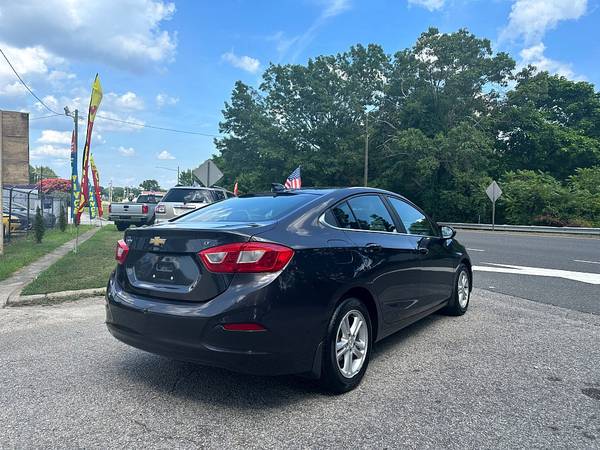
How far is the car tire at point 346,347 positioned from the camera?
3377mm

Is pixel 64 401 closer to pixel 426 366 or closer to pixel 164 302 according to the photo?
pixel 164 302

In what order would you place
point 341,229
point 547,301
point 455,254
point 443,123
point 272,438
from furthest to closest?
point 443,123
point 547,301
point 455,254
point 341,229
point 272,438

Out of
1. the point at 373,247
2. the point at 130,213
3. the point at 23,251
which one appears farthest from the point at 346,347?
the point at 130,213

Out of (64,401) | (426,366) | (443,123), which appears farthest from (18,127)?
(443,123)

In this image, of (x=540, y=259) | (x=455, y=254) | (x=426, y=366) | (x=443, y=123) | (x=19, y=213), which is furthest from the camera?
(x=443, y=123)

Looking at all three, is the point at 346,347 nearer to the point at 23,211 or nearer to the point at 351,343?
the point at 351,343

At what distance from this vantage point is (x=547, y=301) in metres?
6.83

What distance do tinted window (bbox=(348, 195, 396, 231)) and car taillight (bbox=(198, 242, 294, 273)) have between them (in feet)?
3.85

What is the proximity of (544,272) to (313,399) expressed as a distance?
7.89 metres

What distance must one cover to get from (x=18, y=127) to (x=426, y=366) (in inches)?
484

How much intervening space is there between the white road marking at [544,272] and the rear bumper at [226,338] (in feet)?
24.2

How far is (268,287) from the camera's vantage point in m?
3.05

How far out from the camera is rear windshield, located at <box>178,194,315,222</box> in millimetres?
3775

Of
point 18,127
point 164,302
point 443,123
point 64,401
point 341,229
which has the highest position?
point 443,123
